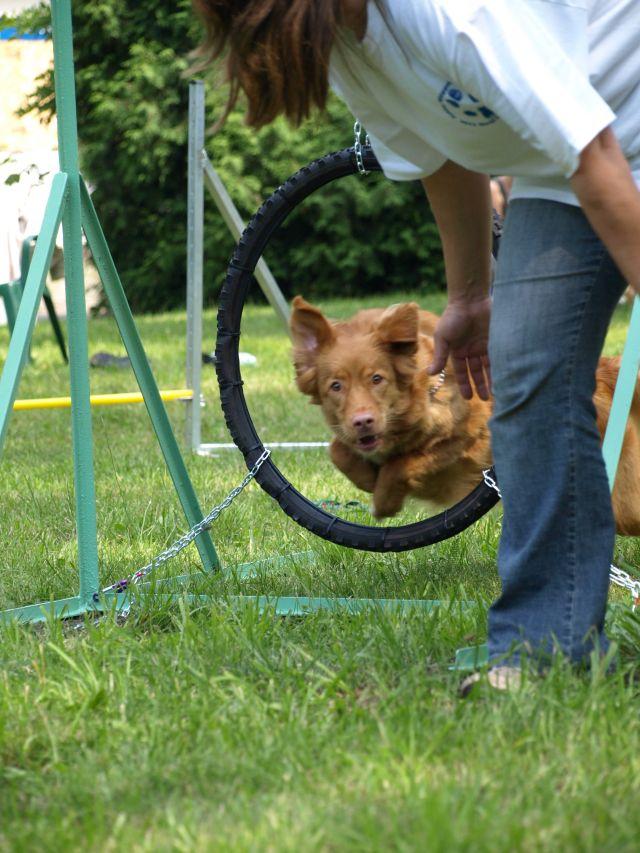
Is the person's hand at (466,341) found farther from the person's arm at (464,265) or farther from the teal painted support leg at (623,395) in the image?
the teal painted support leg at (623,395)

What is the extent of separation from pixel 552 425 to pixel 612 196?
475mm

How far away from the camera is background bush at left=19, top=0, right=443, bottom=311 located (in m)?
14.3

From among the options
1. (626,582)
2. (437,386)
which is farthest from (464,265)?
(437,386)

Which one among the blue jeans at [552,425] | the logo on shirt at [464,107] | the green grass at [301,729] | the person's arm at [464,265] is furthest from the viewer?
the person's arm at [464,265]

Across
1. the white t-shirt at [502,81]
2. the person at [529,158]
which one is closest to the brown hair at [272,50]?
the person at [529,158]

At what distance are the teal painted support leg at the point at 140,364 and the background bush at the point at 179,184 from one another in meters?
10.7

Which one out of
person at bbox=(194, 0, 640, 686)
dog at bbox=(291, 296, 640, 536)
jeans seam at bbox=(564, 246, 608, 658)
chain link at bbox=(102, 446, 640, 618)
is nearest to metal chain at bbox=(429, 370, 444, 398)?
dog at bbox=(291, 296, 640, 536)

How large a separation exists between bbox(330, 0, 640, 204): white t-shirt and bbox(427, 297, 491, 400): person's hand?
45 centimetres

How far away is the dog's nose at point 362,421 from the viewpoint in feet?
11.2

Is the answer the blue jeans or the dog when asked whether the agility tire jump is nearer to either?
the dog

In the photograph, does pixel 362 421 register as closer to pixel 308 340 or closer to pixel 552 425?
pixel 308 340

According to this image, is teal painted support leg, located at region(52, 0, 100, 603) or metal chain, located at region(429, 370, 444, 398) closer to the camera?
teal painted support leg, located at region(52, 0, 100, 603)

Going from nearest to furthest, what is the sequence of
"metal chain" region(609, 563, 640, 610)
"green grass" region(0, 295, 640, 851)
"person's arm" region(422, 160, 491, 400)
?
"green grass" region(0, 295, 640, 851)
"person's arm" region(422, 160, 491, 400)
"metal chain" region(609, 563, 640, 610)

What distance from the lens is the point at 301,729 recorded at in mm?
1938
